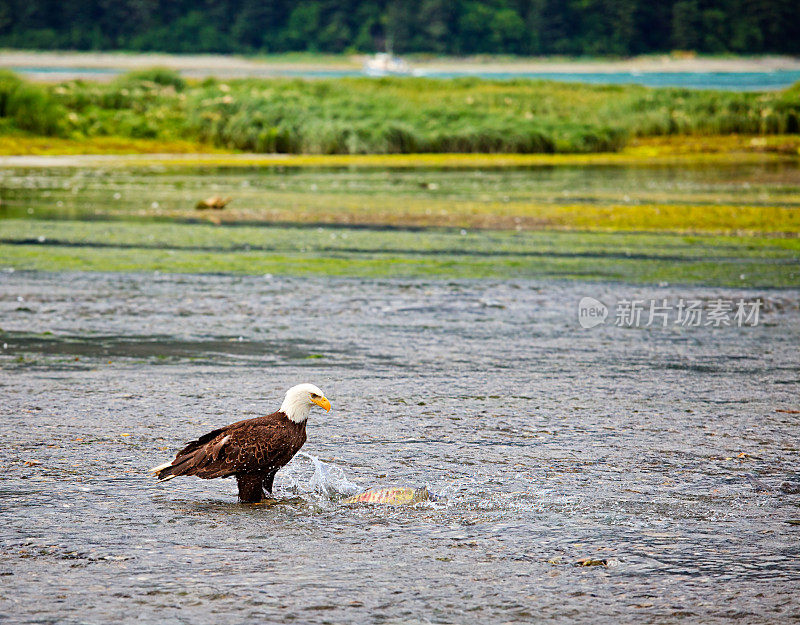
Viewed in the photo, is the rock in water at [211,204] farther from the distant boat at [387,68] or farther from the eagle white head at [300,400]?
the distant boat at [387,68]

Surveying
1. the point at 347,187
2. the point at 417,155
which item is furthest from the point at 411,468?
the point at 417,155

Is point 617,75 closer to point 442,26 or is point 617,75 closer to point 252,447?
point 442,26

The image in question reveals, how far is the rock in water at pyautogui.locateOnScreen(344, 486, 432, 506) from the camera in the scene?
7.25 m

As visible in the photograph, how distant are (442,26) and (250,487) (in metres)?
142

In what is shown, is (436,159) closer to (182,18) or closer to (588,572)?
(588,572)

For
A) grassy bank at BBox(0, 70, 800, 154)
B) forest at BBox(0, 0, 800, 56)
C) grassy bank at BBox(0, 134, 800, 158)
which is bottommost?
grassy bank at BBox(0, 134, 800, 158)

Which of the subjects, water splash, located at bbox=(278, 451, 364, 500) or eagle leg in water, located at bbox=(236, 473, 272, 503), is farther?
water splash, located at bbox=(278, 451, 364, 500)

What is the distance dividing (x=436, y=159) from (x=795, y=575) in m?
38.9

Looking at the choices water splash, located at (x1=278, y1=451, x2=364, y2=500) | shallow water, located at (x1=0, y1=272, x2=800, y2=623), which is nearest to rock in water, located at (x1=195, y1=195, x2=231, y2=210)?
shallow water, located at (x1=0, y1=272, x2=800, y2=623)

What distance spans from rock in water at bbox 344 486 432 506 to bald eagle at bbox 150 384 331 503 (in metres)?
0.57

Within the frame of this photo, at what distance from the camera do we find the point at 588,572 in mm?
6090

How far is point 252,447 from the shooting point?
6922 mm

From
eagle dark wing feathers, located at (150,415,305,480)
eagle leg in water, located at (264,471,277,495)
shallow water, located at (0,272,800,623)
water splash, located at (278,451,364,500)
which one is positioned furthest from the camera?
water splash, located at (278,451,364,500)

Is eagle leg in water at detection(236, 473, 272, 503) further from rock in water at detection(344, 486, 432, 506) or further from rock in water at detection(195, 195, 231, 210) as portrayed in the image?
rock in water at detection(195, 195, 231, 210)
